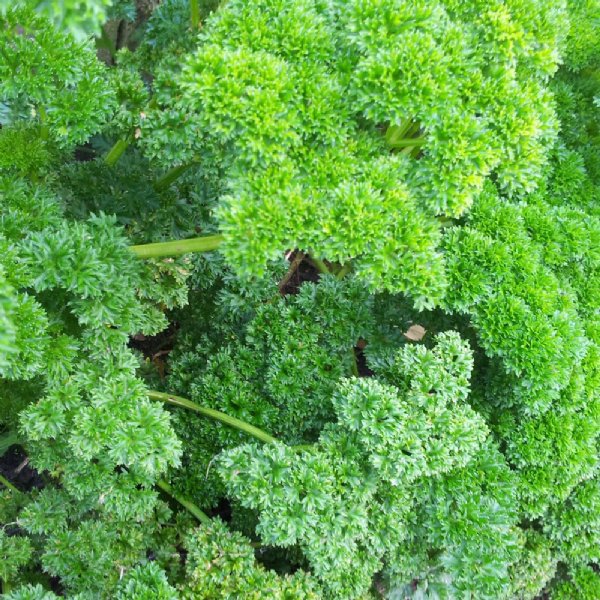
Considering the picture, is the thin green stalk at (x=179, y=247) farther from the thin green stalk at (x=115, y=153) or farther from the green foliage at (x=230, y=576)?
the green foliage at (x=230, y=576)

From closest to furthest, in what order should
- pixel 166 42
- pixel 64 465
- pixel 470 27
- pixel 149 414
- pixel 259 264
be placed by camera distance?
1. pixel 259 264
2. pixel 470 27
3. pixel 149 414
4. pixel 64 465
5. pixel 166 42

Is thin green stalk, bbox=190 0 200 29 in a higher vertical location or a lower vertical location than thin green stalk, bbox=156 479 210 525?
higher

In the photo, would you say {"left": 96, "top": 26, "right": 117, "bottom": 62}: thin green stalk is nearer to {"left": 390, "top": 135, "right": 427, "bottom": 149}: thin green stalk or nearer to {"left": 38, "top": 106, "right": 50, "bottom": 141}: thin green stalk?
{"left": 38, "top": 106, "right": 50, "bottom": 141}: thin green stalk

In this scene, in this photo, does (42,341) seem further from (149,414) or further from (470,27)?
(470,27)

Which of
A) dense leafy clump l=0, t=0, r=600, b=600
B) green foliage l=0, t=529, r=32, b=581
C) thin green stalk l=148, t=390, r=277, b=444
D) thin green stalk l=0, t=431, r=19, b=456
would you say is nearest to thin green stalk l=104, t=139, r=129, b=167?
dense leafy clump l=0, t=0, r=600, b=600

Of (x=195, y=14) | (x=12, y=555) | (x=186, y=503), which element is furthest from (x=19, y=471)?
(x=195, y=14)

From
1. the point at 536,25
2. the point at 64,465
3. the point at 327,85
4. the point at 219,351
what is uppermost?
the point at 536,25

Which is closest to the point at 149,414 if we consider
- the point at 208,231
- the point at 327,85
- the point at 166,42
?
the point at 208,231
